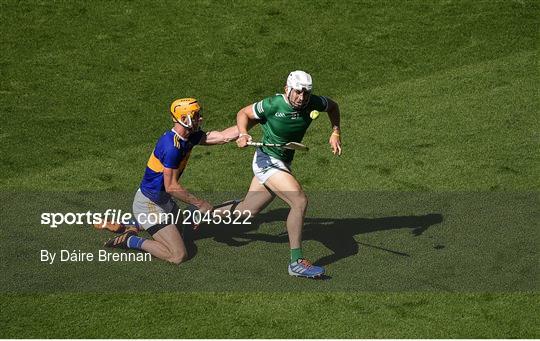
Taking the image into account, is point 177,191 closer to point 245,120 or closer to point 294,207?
point 245,120

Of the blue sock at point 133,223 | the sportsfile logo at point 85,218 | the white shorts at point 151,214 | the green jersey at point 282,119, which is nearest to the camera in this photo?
the green jersey at point 282,119

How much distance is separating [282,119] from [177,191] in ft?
5.95

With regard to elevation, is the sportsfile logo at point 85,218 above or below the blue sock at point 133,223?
below

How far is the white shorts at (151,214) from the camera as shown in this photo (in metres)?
19.7

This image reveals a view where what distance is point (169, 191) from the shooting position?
19.1 metres

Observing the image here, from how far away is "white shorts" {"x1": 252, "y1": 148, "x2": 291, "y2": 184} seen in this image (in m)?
19.2

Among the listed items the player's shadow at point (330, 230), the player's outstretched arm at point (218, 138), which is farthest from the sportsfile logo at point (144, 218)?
the player's outstretched arm at point (218, 138)

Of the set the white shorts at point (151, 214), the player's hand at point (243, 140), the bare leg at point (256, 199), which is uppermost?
the player's hand at point (243, 140)

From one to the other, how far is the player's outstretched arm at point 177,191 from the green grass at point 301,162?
958 millimetres

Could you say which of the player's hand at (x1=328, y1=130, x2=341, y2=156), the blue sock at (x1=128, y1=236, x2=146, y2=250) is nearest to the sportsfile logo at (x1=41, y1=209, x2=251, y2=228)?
the blue sock at (x1=128, y1=236, x2=146, y2=250)

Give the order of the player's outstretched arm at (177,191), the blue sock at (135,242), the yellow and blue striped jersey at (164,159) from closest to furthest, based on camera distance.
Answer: the player's outstretched arm at (177,191)
the yellow and blue striped jersey at (164,159)
the blue sock at (135,242)

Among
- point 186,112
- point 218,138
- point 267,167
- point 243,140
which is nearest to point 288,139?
point 267,167

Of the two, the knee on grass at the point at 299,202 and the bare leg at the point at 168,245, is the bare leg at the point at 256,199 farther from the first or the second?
the bare leg at the point at 168,245

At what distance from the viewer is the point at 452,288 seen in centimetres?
1866
